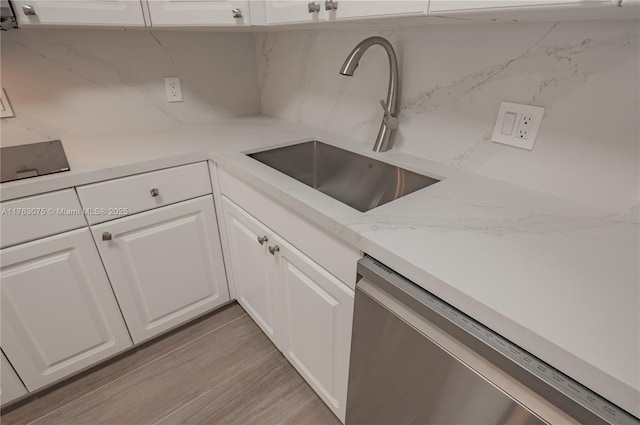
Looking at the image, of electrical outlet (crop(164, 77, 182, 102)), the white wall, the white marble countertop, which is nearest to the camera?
the white marble countertop

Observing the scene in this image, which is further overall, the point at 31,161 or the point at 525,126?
the point at 31,161

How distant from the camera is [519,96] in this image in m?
0.91

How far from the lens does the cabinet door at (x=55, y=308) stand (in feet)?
3.48

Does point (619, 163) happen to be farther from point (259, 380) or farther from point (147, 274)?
point (147, 274)

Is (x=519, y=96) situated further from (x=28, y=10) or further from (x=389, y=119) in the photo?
(x=28, y=10)

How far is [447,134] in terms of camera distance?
1100mm

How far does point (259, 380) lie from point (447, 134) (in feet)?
3.96

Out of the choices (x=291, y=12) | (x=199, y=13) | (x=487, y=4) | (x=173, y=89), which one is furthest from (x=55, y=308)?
(x=487, y=4)

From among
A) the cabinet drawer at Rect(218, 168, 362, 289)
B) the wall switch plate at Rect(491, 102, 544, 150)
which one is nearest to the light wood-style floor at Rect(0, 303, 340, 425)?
the cabinet drawer at Rect(218, 168, 362, 289)

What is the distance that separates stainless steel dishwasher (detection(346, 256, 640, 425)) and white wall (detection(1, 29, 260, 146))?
140 cm

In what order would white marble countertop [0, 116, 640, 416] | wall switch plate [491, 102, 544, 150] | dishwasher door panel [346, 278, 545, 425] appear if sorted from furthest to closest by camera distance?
1. wall switch plate [491, 102, 544, 150]
2. dishwasher door panel [346, 278, 545, 425]
3. white marble countertop [0, 116, 640, 416]

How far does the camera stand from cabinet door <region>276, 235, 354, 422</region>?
0.92m

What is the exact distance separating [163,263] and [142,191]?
33cm

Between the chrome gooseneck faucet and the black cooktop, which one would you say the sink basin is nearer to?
the chrome gooseneck faucet
